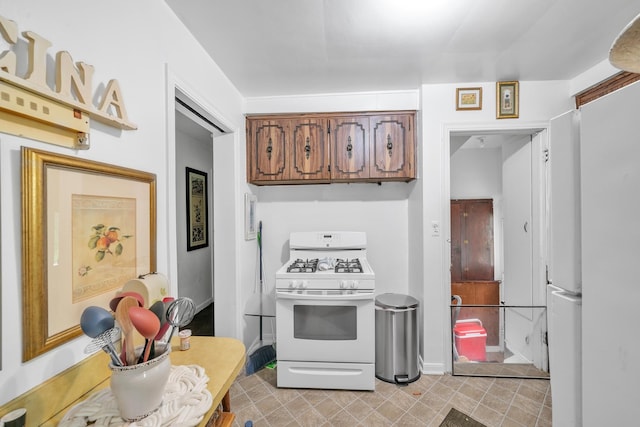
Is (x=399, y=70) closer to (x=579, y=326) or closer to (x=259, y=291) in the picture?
(x=579, y=326)

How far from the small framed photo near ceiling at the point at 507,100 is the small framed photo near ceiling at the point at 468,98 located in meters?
0.15

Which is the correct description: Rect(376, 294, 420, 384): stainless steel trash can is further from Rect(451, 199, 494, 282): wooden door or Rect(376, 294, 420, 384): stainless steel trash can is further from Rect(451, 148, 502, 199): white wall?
Rect(451, 148, 502, 199): white wall

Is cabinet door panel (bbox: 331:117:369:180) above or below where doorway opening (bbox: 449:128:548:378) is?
above

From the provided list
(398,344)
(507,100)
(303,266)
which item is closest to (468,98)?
(507,100)

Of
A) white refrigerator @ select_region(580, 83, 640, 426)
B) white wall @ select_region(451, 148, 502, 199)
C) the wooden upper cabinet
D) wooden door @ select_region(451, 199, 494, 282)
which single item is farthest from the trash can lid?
white wall @ select_region(451, 148, 502, 199)

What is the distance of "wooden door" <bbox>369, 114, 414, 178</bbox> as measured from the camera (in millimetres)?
2336

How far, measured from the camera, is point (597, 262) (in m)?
0.59

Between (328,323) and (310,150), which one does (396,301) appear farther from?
(310,150)

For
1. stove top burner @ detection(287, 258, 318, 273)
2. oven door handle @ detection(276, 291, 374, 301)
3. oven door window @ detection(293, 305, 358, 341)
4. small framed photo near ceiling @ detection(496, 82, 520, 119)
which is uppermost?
small framed photo near ceiling @ detection(496, 82, 520, 119)

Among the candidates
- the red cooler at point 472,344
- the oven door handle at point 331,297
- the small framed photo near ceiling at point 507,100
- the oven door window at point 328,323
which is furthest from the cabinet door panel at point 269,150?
the red cooler at point 472,344

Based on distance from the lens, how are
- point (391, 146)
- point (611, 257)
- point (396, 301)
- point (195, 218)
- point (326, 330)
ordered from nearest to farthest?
point (611, 257) → point (326, 330) → point (396, 301) → point (391, 146) → point (195, 218)

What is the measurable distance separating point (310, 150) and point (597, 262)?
2.06m

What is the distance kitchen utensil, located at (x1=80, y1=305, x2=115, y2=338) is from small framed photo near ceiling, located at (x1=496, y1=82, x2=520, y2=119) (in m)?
2.76

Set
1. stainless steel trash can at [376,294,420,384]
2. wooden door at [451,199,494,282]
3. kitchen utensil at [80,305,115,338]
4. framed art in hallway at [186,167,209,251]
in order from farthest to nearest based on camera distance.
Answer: wooden door at [451,199,494,282], framed art in hallway at [186,167,209,251], stainless steel trash can at [376,294,420,384], kitchen utensil at [80,305,115,338]
